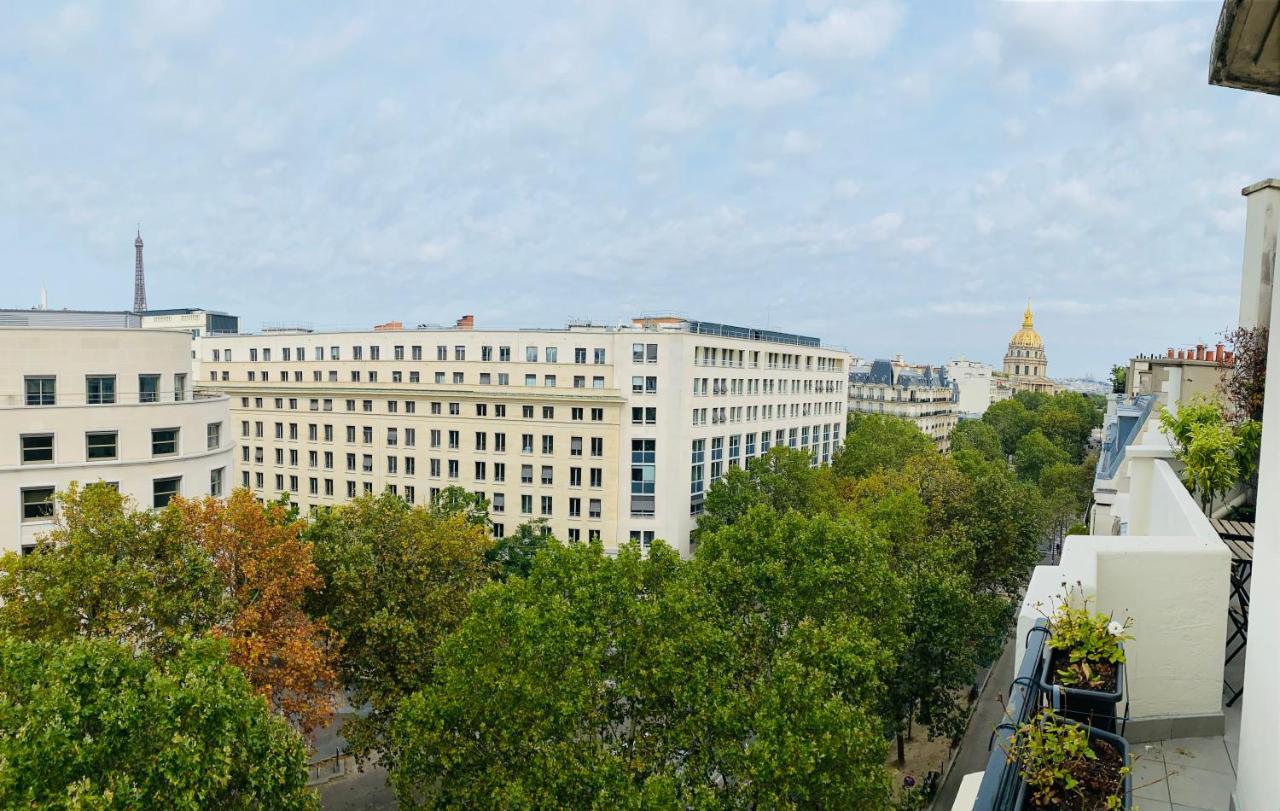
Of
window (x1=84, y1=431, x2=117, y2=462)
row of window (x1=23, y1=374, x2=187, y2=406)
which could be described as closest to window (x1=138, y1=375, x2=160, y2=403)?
row of window (x1=23, y1=374, x2=187, y2=406)

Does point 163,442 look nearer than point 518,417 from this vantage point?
Yes

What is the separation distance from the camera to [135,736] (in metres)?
12.7

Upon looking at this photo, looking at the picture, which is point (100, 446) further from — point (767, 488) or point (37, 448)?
point (767, 488)

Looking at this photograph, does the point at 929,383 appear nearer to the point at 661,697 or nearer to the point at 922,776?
the point at 922,776

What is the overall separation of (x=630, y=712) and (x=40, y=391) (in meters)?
25.0

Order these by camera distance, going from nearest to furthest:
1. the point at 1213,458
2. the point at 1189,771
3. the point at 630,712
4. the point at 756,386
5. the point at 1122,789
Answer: the point at 1122,789
the point at 1189,771
the point at 1213,458
the point at 630,712
the point at 756,386

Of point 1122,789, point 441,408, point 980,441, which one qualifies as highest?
point 441,408

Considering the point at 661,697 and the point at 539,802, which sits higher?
the point at 661,697

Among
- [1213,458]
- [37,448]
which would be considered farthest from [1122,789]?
[37,448]

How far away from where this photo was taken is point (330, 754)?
29.7 metres

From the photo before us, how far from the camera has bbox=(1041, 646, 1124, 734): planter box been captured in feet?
18.2

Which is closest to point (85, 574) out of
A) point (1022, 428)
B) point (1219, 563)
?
point (1219, 563)

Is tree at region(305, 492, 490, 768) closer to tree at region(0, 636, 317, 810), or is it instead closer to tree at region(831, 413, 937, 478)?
tree at region(0, 636, 317, 810)

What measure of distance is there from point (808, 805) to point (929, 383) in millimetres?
120159
